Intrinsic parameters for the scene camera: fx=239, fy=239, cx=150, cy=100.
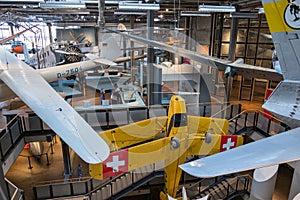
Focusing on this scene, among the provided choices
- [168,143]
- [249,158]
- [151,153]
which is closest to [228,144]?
[168,143]

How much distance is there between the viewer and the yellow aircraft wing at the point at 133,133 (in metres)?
6.09

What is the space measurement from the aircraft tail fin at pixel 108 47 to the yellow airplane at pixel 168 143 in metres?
7.17

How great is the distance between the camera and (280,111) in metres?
2.73

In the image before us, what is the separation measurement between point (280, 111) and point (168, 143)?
2.98 m

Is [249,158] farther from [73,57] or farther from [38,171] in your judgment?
[73,57]

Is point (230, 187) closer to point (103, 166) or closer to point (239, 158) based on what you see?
point (103, 166)

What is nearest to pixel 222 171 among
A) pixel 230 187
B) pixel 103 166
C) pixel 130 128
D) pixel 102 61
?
pixel 103 166

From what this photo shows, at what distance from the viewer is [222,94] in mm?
12766

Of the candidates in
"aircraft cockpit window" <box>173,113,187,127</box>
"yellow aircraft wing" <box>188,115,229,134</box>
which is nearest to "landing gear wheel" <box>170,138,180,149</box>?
"aircraft cockpit window" <box>173,113,187,127</box>

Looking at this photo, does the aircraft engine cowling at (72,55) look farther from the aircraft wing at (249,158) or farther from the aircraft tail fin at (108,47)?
the aircraft wing at (249,158)

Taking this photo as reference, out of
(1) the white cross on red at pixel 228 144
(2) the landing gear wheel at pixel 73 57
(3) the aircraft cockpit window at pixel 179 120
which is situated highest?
(2) the landing gear wheel at pixel 73 57

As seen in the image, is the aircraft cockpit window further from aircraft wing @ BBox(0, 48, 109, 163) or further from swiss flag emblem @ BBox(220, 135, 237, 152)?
aircraft wing @ BBox(0, 48, 109, 163)

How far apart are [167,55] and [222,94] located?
564cm

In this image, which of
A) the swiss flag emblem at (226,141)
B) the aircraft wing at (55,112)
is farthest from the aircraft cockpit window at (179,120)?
the aircraft wing at (55,112)
